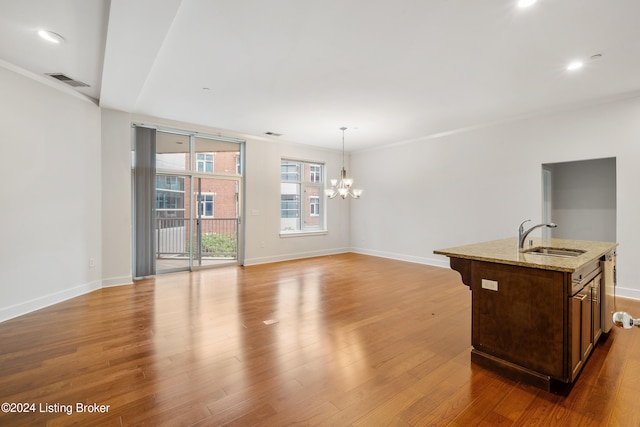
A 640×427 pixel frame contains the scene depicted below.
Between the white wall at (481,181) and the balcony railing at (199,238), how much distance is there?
3.49 meters

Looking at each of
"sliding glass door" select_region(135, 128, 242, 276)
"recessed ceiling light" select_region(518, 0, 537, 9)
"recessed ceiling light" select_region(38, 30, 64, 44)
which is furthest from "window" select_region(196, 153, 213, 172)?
"recessed ceiling light" select_region(518, 0, 537, 9)

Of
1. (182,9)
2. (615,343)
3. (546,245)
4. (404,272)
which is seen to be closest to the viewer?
(182,9)

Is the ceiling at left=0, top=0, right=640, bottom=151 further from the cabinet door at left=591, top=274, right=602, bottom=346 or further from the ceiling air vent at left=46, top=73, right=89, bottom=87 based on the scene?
the cabinet door at left=591, top=274, right=602, bottom=346

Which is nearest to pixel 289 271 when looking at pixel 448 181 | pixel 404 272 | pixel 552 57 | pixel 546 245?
pixel 404 272

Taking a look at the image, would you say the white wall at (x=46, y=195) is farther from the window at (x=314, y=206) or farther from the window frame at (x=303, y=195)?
the window at (x=314, y=206)

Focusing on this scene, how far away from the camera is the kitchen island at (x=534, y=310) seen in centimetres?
198

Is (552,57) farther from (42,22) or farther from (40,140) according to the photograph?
(40,140)

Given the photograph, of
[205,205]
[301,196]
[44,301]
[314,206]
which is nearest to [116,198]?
[205,205]

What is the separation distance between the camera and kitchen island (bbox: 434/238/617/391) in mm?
1977

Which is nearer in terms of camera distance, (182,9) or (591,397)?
(591,397)

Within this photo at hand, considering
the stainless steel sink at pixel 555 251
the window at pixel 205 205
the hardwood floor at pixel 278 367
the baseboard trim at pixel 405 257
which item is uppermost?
the window at pixel 205 205

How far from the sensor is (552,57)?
3.08 metres

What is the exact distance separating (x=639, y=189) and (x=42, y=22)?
7075 mm

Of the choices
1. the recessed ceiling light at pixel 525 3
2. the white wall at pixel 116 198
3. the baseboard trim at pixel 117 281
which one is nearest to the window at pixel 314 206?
the white wall at pixel 116 198
